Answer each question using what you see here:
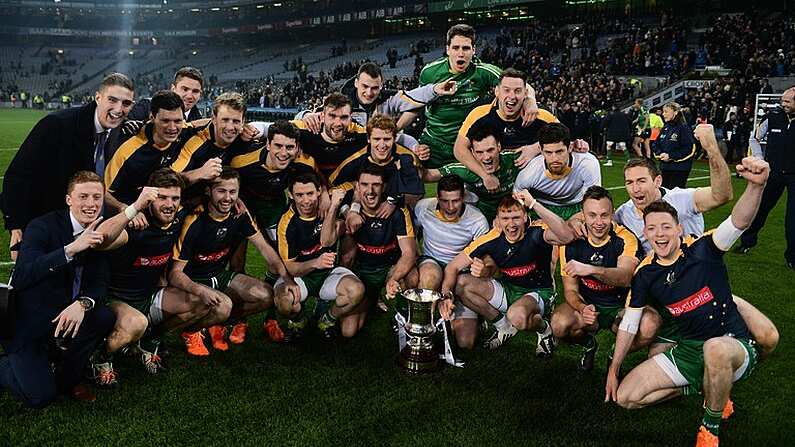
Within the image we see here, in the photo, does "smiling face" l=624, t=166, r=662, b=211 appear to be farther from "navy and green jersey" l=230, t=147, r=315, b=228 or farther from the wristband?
the wristband

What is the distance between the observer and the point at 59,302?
12.7ft

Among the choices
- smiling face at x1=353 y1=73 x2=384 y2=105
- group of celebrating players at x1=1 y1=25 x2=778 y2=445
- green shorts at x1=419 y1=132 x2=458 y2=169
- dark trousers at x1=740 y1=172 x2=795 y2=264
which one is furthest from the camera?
dark trousers at x1=740 y1=172 x2=795 y2=264

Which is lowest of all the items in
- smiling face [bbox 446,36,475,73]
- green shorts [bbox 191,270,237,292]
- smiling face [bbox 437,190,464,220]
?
green shorts [bbox 191,270,237,292]

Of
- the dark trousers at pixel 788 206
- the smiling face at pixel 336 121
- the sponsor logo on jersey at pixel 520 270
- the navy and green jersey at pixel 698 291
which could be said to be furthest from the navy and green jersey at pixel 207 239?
the dark trousers at pixel 788 206

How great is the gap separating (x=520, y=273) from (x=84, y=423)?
3.18m

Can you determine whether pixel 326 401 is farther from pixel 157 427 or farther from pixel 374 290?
pixel 374 290

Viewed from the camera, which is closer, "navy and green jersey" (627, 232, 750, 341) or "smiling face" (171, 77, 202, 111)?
"navy and green jersey" (627, 232, 750, 341)

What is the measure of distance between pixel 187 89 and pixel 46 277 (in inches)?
93.7

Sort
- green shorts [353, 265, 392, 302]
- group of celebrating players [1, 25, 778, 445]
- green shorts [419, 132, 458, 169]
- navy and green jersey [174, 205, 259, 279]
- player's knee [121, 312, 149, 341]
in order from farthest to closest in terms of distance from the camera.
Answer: green shorts [419, 132, 458, 169], green shorts [353, 265, 392, 302], navy and green jersey [174, 205, 259, 279], player's knee [121, 312, 149, 341], group of celebrating players [1, 25, 778, 445]

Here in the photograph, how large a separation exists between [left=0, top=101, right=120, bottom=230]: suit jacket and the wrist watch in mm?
889

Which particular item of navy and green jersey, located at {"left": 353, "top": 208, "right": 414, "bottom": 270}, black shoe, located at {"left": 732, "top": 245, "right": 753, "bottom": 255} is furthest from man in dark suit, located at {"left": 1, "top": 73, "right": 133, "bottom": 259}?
black shoe, located at {"left": 732, "top": 245, "right": 753, "bottom": 255}

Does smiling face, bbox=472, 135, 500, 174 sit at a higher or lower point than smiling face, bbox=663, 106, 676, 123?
lower

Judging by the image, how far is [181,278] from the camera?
4.66m

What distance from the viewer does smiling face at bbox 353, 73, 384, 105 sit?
5.74m
